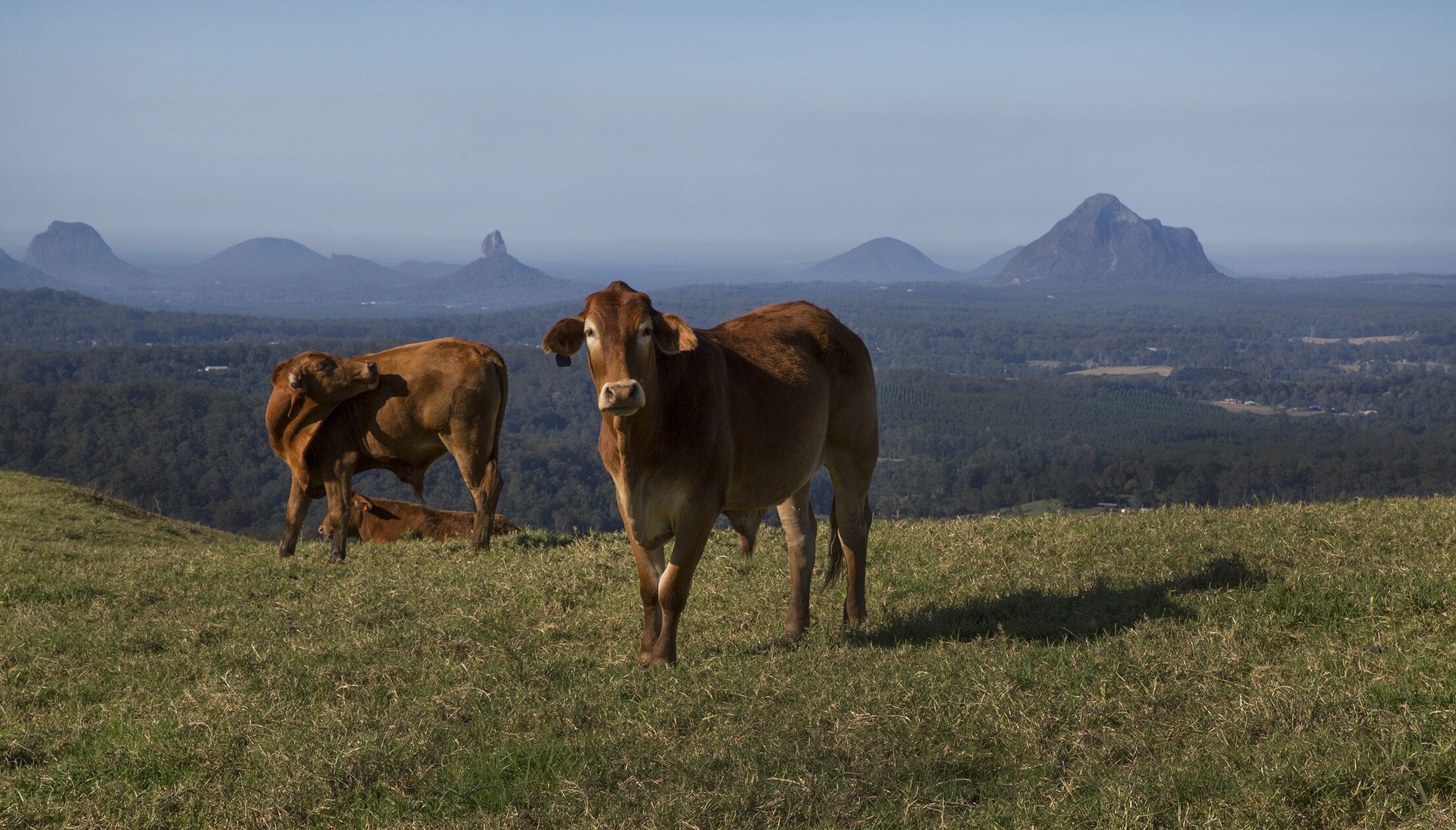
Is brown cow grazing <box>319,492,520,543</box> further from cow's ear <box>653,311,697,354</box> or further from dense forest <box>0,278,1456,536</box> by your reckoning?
cow's ear <box>653,311,697,354</box>

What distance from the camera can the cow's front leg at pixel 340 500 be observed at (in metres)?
13.3

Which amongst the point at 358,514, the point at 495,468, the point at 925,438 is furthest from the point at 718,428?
the point at 925,438

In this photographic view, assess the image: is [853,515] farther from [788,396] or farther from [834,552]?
[788,396]

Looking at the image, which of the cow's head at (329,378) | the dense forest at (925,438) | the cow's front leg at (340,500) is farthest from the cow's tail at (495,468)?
the cow's front leg at (340,500)

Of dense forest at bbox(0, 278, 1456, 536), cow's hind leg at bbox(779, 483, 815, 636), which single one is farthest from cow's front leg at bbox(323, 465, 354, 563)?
cow's hind leg at bbox(779, 483, 815, 636)

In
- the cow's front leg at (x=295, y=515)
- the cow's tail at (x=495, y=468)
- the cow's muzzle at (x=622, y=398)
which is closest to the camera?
the cow's muzzle at (x=622, y=398)

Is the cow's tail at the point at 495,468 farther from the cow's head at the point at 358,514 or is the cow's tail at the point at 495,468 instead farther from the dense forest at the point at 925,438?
the cow's head at the point at 358,514

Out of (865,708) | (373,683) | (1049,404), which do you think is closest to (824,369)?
(865,708)

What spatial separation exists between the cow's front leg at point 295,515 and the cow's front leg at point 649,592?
7.44 meters

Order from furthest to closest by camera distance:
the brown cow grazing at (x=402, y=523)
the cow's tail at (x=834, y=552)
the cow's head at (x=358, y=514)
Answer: the cow's head at (x=358, y=514) → the brown cow grazing at (x=402, y=523) → the cow's tail at (x=834, y=552)

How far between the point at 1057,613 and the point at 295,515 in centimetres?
974

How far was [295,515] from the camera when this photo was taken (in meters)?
14.1

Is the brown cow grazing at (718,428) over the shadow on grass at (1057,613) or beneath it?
over

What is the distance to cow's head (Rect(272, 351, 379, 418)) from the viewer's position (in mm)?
13531
